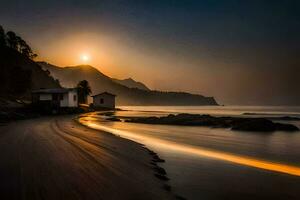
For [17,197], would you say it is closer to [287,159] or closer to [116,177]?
[116,177]

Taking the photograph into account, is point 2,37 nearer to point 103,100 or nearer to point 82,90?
point 82,90

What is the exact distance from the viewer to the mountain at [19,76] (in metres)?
89.9

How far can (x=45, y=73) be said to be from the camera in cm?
15838

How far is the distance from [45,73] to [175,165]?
15821cm

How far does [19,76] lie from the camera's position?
3519 inches

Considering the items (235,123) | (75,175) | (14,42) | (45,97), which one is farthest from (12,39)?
(75,175)

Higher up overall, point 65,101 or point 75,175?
point 65,101

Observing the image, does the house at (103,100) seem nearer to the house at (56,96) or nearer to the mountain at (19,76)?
the mountain at (19,76)

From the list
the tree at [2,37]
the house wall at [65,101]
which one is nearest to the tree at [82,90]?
the tree at [2,37]

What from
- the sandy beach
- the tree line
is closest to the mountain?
the tree line

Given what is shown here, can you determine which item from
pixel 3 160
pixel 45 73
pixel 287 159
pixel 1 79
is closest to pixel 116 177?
pixel 3 160

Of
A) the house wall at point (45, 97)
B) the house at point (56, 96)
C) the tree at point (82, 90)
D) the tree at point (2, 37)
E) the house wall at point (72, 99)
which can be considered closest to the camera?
the house at point (56, 96)

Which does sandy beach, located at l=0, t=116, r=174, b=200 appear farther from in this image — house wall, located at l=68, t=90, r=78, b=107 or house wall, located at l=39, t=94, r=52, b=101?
house wall, located at l=39, t=94, r=52, b=101

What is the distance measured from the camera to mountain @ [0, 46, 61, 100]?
8988cm
